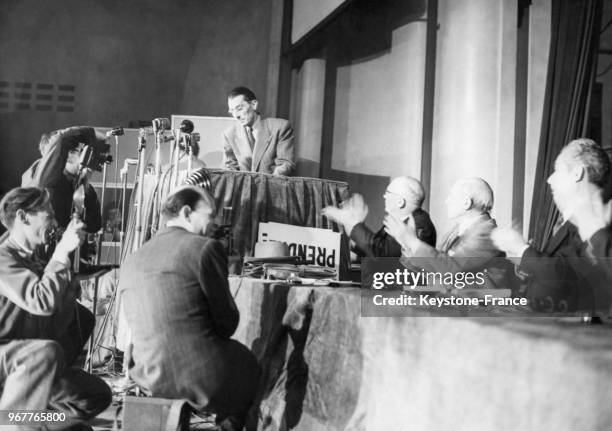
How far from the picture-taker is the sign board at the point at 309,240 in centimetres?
328

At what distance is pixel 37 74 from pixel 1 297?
5.89ft

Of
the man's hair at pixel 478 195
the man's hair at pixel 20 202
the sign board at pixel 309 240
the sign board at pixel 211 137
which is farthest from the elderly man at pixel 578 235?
the sign board at pixel 211 137

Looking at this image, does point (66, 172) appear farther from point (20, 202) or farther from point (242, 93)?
point (242, 93)

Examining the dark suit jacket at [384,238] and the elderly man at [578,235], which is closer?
the elderly man at [578,235]

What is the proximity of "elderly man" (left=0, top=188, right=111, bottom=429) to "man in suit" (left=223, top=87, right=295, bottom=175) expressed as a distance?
70.9 inches

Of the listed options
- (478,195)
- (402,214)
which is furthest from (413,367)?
(402,214)

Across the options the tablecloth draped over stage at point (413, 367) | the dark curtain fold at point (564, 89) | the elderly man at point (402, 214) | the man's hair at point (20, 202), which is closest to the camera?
the tablecloth draped over stage at point (413, 367)

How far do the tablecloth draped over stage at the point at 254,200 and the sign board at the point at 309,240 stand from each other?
0.20m

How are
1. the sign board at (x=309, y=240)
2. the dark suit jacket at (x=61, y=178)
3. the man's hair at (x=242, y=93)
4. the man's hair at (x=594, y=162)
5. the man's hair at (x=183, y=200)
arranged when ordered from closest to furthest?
1. the man's hair at (x=594, y=162)
2. the man's hair at (x=183, y=200)
3. the dark suit jacket at (x=61, y=178)
4. the sign board at (x=309, y=240)
5. the man's hair at (x=242, y=93)

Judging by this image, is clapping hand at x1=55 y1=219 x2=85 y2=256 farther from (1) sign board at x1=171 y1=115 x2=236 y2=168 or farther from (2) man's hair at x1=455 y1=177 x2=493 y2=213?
(1) sign board at x1=171 y1=115 x2=236 y2=168

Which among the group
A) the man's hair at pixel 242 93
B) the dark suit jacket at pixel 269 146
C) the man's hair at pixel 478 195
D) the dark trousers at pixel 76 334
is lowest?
the dark trousers at pixel 76 334

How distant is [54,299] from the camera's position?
261 centimetres

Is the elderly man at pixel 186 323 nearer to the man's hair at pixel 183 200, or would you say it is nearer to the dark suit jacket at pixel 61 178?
the man's hair at pixel 183 200

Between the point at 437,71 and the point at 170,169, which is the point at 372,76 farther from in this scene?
the point at 170,169
